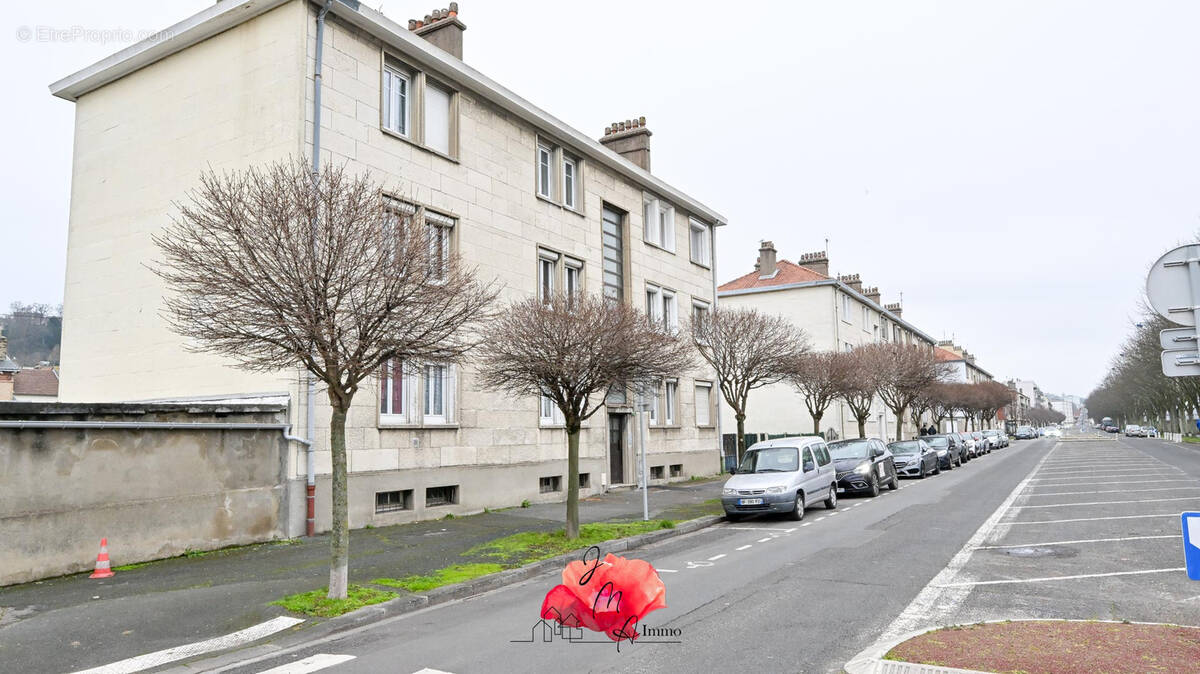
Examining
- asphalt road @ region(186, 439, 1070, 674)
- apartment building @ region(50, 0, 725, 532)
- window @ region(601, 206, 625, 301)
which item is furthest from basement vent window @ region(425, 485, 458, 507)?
window @ region(601, 206, 625, 301)

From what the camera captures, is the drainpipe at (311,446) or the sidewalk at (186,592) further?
the drainpipe at (311,446)

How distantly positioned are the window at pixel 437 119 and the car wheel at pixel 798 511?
35.2 feet

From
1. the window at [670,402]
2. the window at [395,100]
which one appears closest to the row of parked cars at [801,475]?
the window at [670,402]

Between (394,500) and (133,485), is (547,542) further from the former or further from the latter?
(133,485)

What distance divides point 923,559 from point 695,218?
20.4 meters

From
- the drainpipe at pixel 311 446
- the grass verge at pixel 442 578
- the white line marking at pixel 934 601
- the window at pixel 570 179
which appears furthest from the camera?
the window at pixel 570 179

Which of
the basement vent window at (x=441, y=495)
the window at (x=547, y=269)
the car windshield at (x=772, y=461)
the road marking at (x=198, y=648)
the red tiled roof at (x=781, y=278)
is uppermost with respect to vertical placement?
the red tiled roof at (x=781, y=278)

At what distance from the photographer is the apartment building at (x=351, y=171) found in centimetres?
1447

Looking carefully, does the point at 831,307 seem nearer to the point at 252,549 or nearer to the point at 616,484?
the point at 616,484

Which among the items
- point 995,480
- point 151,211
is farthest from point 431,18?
point 995,480

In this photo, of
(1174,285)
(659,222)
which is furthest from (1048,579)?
(659,222)

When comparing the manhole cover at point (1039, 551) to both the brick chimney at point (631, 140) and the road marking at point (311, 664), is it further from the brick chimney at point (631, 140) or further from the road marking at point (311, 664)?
the brick chimney at point (631, 140)

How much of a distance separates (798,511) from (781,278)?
99.7 feet

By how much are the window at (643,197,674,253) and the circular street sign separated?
66.5 feet
